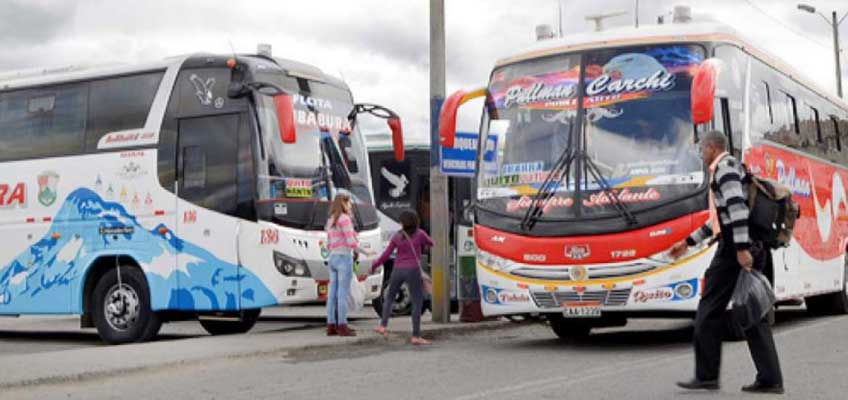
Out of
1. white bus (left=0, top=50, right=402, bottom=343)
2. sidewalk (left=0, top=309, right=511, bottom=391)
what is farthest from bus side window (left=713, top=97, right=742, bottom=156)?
white bus (left=0, top=50, right=402, bottom=343)

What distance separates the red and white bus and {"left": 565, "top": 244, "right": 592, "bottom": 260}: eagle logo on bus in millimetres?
10

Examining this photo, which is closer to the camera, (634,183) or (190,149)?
(634,183)

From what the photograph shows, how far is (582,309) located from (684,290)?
1.08 meters

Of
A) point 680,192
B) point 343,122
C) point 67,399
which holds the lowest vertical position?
point 67,399

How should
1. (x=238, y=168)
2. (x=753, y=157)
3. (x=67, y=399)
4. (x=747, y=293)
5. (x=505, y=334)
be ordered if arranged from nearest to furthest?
1. (x=747, y=293)
2. (x=67, y=399)
3. (x=753, y=157)
4. (x=238, y=168)
5. (x=505, y=334)

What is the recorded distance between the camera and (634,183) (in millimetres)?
13164

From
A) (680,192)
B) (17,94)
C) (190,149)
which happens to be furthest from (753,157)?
(17,94)

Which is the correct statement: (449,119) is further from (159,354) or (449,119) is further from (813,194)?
(813,194)

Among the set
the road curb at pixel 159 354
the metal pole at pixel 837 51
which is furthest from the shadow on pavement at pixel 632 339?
the metal pole at pixel 837 51

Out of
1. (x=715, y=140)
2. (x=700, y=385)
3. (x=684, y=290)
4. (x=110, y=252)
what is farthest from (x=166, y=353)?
(x=715, y=140)

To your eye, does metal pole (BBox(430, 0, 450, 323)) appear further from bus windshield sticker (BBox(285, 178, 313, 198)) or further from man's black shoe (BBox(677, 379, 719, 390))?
man's black shoe (BBox(677, 379, 719, 390))

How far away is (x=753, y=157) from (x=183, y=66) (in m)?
7.11

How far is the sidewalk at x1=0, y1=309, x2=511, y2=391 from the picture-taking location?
36.6ft

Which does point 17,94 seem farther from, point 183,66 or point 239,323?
point 239,323
